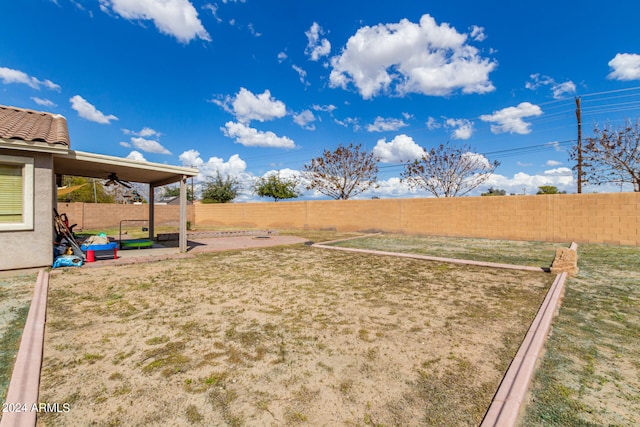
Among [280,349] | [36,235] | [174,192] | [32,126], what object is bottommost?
[280,349]

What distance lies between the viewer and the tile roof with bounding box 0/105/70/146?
630 centimetres

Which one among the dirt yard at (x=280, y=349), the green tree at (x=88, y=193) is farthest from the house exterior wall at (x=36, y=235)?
the green tree at (x=88, y=193)

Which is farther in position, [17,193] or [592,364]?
[17,193]

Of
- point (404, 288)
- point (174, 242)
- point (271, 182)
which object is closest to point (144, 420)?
point (404, 288)

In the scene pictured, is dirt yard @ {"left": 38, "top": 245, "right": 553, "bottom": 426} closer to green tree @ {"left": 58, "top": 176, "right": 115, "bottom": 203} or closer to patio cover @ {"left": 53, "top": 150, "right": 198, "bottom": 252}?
patio cover @ {"left": 53, "top": 150, "right": 198, "bottom": 252}

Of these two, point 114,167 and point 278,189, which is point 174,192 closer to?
point 278,189

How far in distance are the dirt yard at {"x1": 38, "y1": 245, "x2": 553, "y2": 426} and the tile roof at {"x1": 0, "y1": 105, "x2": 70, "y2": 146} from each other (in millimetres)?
3310

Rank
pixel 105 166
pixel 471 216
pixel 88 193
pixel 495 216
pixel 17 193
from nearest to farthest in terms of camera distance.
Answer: pixel 17 193, pixel 105 166, pixel 495 216, pixel 471 216, pixel 88 193

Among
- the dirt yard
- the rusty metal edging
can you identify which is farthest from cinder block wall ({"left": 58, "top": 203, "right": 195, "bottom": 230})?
the rusty metal edging

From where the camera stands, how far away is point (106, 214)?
73.2 ft

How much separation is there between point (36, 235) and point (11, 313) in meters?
3.56

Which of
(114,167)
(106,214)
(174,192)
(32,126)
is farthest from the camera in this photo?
(174,192)

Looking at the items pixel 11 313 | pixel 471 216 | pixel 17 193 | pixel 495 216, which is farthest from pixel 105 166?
pixel 495 216

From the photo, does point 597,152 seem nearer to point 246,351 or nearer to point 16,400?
point 246,351
